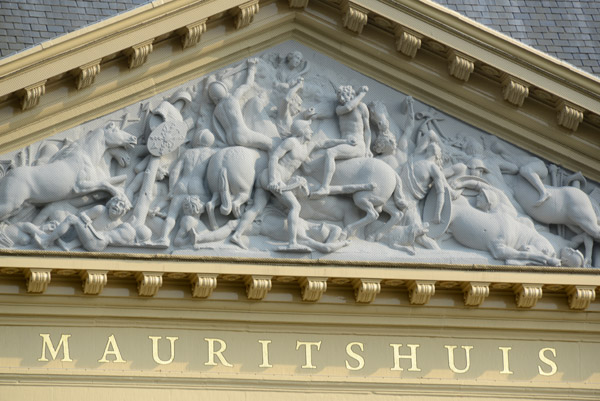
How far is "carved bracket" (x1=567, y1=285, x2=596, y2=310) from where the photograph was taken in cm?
2605

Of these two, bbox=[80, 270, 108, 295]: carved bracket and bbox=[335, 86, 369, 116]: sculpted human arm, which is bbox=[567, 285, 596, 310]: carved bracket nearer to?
bbox=[335, 86, 369, 116]: sculpted human arm

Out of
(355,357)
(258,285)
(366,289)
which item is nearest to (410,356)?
(355,357)

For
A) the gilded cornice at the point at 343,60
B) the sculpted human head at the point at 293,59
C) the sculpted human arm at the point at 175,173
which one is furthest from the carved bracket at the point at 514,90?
the sculpted human arm at the point at 175,173

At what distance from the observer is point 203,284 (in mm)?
25281

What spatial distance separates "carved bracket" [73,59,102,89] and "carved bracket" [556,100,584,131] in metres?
6.23

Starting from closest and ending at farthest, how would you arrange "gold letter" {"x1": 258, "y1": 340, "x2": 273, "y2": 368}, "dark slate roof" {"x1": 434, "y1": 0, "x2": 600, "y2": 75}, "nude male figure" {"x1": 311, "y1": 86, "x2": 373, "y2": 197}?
"gold letter" {"x1": 258, "y1": 340, "x2": 273, "y2": 368}, "nude male figure" {"x1": 311, "y1": 86, "x2": 373, "y2": 197}, "dark slate roof" {"x1": 434, "y1": 0, "x2": 600, "y2": 75}

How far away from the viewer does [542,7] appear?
96.3ft

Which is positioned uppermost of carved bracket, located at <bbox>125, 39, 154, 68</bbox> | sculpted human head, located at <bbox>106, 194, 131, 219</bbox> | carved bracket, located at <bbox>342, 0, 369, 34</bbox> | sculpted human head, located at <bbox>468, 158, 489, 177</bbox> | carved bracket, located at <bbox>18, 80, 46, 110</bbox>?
carved bracket, located at <bbox>342, 0, 369, 34</bbox>

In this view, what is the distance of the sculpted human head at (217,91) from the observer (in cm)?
2650

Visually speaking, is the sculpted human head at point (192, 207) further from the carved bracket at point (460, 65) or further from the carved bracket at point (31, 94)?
the carved bracket at point (460, 65)

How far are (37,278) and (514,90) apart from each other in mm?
6901

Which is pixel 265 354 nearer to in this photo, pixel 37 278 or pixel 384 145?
pixel 37 278

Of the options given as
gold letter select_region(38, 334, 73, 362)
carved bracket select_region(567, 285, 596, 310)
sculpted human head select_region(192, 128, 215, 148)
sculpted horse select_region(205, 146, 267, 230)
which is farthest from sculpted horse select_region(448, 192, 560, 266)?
gold letter select_region(38, 334, 73, 362)

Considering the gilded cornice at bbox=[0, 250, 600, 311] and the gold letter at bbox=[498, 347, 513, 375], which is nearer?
the gilded cornice at bbox=[0, 250, 600, 311]
